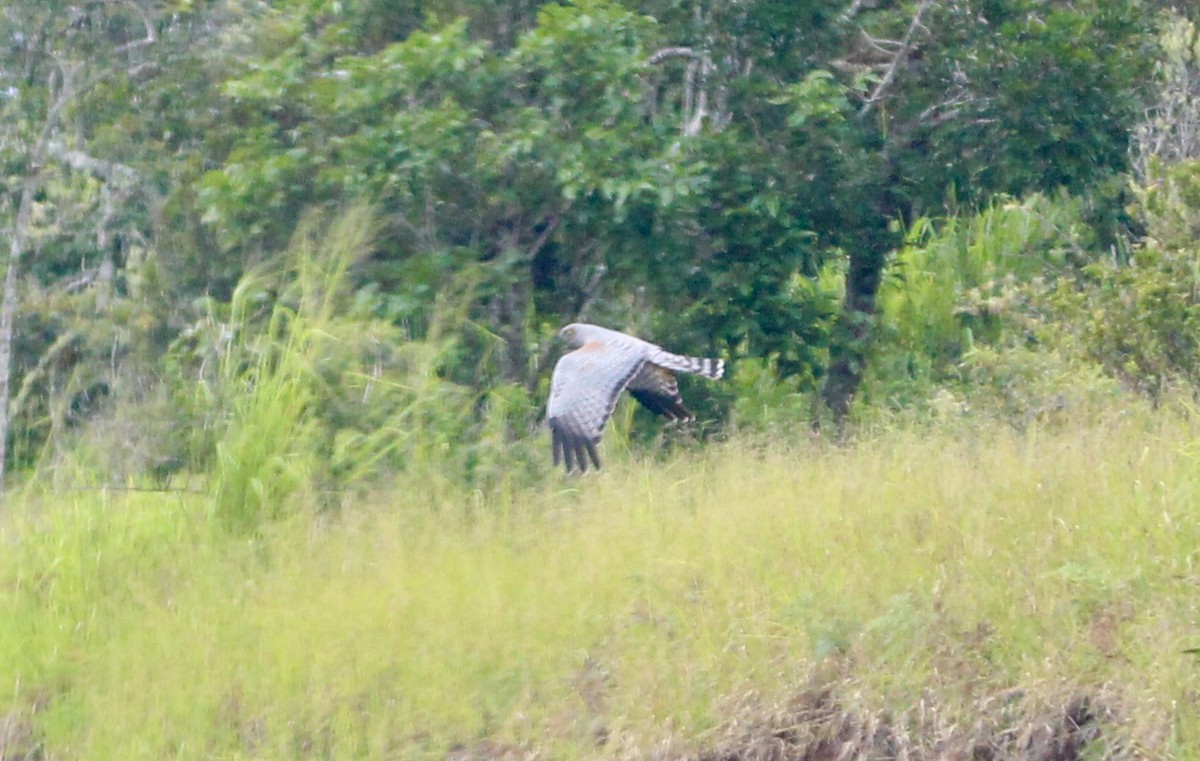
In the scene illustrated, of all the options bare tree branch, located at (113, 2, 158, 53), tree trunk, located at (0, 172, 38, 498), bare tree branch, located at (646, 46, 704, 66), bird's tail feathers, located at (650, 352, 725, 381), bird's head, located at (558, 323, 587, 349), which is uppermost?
bare tree branch, located at (646, 46, 704, 66)

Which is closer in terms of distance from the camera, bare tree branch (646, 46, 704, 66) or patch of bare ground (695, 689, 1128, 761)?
patch of bare ground (695, 689, 1128, 761)

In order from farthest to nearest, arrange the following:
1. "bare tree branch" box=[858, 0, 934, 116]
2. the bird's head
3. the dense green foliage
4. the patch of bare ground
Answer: "bare tree branch" box=[858, 0, 934, 116] → the bird's head → the dense green foliage → the patch of bare ground

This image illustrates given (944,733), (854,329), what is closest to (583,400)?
(944,733)

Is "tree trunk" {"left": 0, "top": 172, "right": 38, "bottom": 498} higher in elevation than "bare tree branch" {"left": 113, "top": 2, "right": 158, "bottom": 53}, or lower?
lower

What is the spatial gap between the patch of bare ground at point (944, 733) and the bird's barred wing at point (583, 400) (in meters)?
1.71

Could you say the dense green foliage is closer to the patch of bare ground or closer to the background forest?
the background forest

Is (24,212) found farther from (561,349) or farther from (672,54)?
(672,54)

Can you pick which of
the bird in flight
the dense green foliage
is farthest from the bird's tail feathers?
the dense green foliage

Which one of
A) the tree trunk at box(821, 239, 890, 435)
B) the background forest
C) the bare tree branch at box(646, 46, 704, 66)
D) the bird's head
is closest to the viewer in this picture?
the background forest

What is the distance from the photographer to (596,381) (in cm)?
675

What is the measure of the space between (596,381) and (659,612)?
140cm

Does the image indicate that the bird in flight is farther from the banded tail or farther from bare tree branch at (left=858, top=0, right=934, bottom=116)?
bare tree branch at (left=858, top=0, right=934, bottom=116)

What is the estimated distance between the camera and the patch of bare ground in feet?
15.6

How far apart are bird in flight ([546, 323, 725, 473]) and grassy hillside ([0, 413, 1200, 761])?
0.24m
